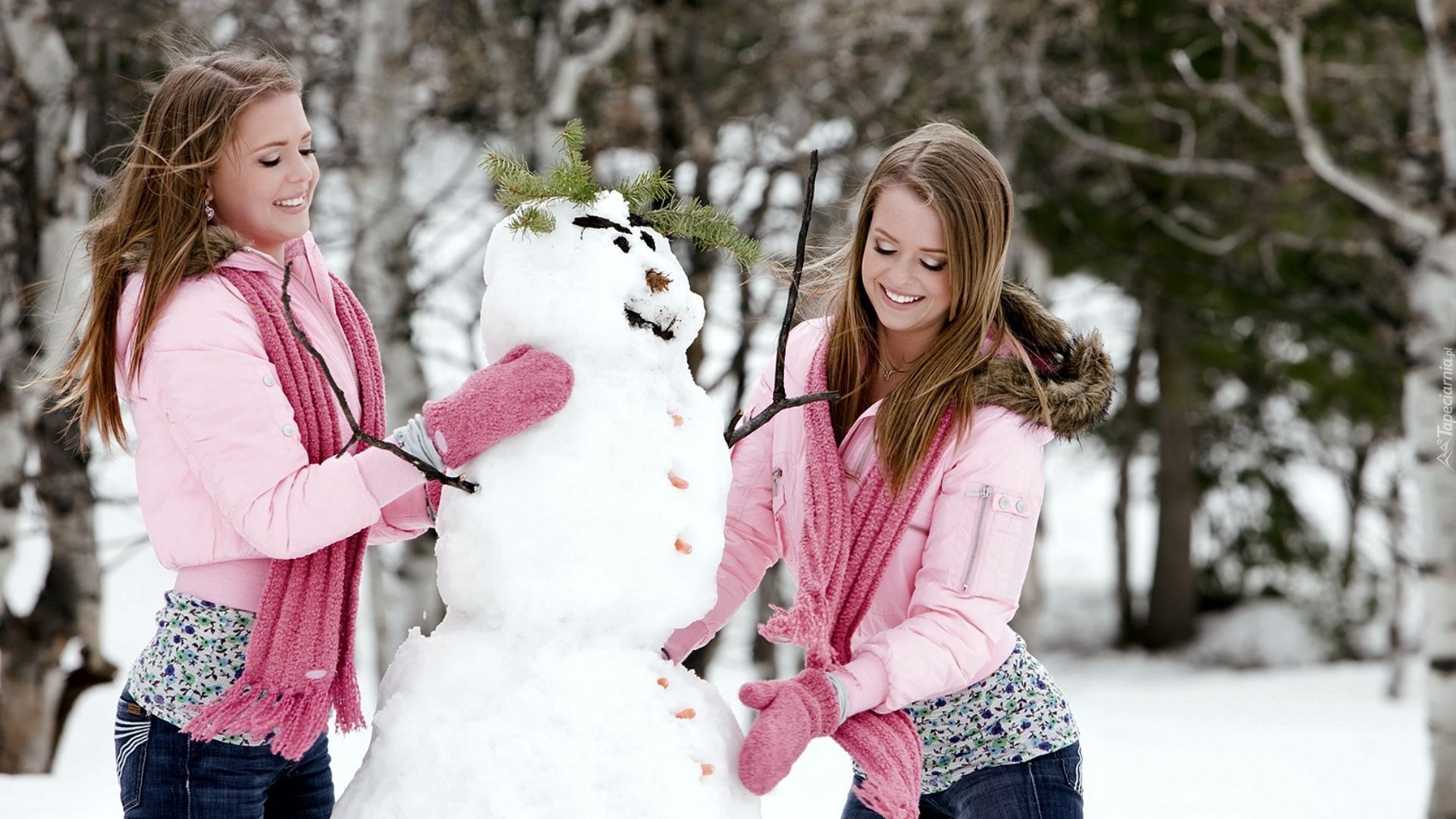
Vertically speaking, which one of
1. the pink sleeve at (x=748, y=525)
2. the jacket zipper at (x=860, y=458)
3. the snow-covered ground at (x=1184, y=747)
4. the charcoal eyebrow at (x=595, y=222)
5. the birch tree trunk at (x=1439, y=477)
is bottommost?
the snow-covered ground at (x=1184, y=747)

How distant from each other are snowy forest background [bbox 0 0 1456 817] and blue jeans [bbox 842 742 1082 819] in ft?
3.25

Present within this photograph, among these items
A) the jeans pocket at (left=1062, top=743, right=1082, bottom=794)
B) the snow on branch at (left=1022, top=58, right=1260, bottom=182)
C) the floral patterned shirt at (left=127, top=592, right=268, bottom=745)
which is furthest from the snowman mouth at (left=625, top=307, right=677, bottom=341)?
the snow on branch at (left=1022, top=58, right=1260, bottom=182)

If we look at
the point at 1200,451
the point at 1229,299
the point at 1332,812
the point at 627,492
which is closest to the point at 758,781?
the point at 627,492

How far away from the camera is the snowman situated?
186cm

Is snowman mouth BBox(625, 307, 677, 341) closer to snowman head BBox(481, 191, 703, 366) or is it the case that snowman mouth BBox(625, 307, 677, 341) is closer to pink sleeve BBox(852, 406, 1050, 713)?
snowman head BBox(481, 191, 703, 366)

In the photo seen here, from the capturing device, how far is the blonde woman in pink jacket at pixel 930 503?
6.92 ft

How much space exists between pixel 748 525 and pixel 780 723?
1.82 ft

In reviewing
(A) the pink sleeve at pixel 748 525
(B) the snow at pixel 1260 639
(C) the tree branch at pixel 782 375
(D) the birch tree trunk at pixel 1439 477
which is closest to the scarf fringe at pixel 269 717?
(A) the pink sleeve at pixel 748 525

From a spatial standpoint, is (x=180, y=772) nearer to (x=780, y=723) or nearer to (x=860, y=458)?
(x=780, y=723)

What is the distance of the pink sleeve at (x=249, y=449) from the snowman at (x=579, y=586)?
0.48ft

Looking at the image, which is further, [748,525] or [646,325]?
[748,525]

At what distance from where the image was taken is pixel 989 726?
228 cm

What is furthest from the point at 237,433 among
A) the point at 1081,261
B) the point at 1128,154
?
the point at 1081,261

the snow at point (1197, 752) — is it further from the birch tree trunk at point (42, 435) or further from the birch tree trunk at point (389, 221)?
the birch tree trunk at point (389, 221)
